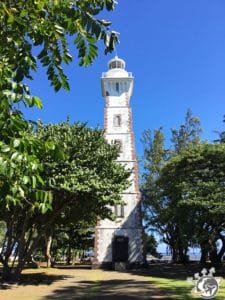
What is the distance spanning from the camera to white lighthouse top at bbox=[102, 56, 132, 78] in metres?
48.5

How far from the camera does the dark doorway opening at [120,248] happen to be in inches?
1563

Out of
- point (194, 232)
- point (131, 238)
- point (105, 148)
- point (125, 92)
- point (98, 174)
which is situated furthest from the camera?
point (125, 92)

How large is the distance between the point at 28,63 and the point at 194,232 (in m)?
26.3

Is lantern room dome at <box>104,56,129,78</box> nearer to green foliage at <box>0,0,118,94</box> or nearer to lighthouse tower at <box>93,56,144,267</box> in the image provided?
lighthouse tower at <box>93,56,144,267</box>

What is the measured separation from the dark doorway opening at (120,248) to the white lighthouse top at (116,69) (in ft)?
61.3

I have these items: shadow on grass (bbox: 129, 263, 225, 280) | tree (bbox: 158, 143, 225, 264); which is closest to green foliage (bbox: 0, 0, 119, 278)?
shadow on grass (bbox: 129, 263, 225, 280)

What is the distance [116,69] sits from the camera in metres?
50.0

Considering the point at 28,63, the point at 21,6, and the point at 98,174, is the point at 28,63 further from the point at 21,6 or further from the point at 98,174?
the point at 98,174

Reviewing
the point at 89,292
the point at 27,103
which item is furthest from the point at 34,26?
the point at 89,292

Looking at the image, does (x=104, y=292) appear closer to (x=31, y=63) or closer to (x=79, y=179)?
(x=79, y=179)

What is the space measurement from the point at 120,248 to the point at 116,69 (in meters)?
21.4

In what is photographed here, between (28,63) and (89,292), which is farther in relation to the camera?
(89,292)

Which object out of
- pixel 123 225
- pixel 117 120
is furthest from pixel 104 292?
pixel 117 120

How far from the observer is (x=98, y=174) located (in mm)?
23422
